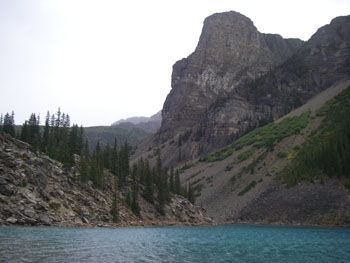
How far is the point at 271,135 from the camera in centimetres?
15512

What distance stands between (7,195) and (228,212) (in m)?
75.1

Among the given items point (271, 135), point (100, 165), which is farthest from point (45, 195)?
point (271, 135)

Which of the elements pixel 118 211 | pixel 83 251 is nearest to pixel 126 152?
pixel 118 211

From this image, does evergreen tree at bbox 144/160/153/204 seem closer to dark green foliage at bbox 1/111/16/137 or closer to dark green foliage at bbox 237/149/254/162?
dark green foliage at bbox 1/111/16/137

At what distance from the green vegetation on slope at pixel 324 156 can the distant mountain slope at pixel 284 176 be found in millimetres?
233

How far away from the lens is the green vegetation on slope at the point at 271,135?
468 ft

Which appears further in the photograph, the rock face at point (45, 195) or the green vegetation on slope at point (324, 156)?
the green vegetation on slope at point (324, 156)

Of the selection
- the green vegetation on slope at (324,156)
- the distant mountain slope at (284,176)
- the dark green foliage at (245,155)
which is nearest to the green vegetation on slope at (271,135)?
the distant mountain slope at (284,176)

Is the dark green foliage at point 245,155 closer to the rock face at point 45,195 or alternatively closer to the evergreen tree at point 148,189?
the evergreen tree at point 148,189

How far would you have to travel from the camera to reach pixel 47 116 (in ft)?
367

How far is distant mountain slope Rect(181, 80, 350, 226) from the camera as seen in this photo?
9056 cm

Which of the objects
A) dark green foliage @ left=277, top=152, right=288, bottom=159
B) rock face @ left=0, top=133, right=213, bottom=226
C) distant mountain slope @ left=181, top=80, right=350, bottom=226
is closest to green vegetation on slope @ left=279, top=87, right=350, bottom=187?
distant mountain slope @ left=181, top=80, right=350, bottom=226

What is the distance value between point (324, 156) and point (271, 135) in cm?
5211

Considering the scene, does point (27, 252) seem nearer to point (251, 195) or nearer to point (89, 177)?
point (89, 177)
